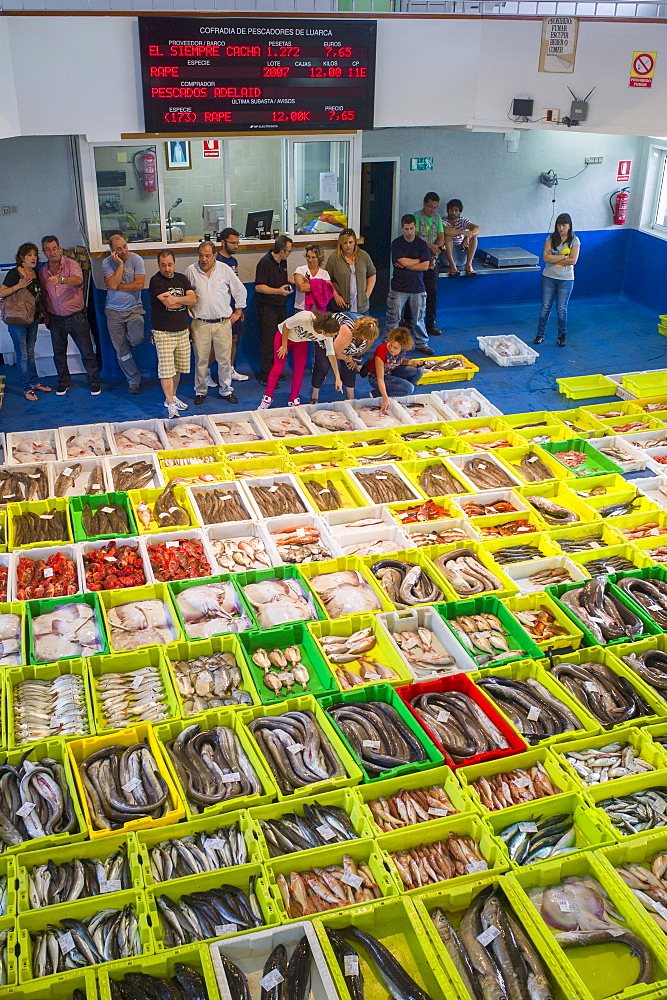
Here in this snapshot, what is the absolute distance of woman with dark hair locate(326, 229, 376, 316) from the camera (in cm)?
1038

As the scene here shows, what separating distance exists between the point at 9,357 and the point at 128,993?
885 centimetres

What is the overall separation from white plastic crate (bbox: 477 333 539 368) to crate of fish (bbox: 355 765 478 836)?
739 cm

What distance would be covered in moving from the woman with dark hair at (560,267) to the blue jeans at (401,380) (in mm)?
2749

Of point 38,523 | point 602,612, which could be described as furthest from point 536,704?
point 38,523

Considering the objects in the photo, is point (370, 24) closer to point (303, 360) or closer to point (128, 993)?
point (303, 360)

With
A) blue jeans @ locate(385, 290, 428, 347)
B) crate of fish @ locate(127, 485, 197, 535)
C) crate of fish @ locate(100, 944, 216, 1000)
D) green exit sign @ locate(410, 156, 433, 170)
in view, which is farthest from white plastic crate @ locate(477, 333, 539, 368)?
crate of fish @ locate(100, 944, 216, 1000)

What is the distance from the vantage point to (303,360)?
9.91 m

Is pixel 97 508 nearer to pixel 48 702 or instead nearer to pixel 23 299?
pixel 48 702

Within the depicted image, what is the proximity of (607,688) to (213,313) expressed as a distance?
19.8ft

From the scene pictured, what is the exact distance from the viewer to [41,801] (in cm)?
488

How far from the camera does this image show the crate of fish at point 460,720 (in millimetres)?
5254

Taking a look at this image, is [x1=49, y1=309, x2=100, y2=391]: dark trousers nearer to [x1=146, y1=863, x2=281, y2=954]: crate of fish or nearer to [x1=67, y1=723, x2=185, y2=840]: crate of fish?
[x1=67, y1=723, x2=185, y2=840]: crate of fish

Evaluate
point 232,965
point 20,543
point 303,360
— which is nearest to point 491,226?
point 303,360

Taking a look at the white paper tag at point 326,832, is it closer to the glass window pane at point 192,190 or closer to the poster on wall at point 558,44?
the glass window pane at point 192,190
